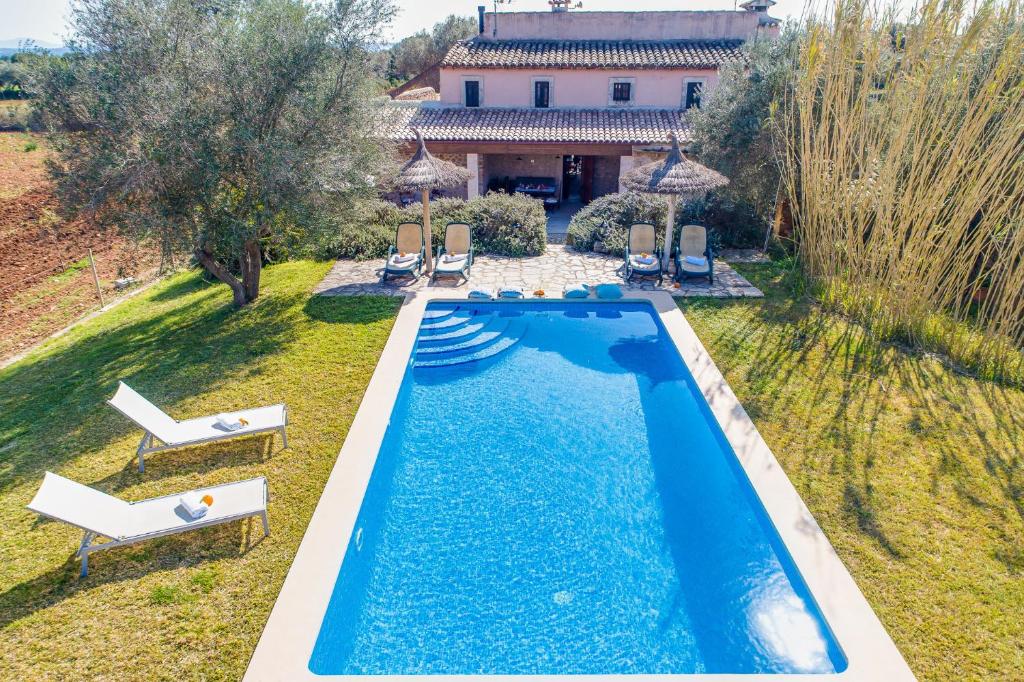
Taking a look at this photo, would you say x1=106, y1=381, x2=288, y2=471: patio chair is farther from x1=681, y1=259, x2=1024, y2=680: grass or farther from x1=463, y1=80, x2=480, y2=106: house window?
x1=463, y1=80, x2=480, y2=106: house window

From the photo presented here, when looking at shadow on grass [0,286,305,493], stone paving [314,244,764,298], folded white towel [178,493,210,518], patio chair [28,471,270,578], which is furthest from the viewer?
stone paving [314,244,764,298]

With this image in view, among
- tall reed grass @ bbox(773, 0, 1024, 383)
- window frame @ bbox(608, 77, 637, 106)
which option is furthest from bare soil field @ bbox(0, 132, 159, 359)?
window frame @ bbox(608, 77, 637, 106)

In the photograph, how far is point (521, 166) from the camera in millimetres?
25250

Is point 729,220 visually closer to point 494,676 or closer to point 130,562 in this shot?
point 494,676

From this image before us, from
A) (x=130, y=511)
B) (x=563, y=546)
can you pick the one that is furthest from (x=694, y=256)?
(x=130, y=511)

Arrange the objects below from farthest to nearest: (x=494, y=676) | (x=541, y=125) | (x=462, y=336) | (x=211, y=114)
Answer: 1. (x=541, y=125)
2. (x=462, y=336)
3. (x=211, y=114)
4. (x=494, y=676)

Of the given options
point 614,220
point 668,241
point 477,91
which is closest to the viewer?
point 668,241

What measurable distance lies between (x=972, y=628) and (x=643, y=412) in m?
4.70

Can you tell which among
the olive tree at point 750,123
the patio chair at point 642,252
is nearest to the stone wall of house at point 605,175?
the olive tree at point 750,123

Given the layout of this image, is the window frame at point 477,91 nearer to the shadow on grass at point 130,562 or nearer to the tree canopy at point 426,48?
the shadow on grass at point 130,562

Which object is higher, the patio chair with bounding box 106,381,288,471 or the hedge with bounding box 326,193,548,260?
the hedge with bounding box 326,193,548,260

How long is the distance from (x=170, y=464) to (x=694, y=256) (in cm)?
1163

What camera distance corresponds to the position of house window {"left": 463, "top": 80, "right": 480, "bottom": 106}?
2505cm

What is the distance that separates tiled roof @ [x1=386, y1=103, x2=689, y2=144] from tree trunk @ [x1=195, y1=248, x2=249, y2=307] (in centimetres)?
1040
